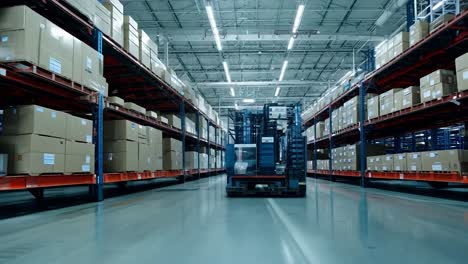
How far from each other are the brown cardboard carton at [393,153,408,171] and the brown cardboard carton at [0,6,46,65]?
7917 millimetres

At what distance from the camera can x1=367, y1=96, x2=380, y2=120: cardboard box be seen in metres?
9.55

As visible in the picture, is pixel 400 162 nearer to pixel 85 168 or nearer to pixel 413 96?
pixel 413 96

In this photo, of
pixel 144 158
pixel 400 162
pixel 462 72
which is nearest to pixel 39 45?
pixel 144 158

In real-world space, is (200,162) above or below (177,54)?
below

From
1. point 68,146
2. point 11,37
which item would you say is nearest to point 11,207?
point 68,146

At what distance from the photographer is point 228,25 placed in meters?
15.0

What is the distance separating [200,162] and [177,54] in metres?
6.20

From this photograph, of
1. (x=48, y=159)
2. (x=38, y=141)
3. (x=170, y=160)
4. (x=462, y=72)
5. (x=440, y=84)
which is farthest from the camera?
(x=170, y=160)

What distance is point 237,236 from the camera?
11.0 ft

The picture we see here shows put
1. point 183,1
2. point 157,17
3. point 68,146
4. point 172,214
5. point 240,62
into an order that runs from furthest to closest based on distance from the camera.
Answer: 1. point 240,62
2. point 157,17
3. point 183,1
4. point 68,146
5. point 172,214

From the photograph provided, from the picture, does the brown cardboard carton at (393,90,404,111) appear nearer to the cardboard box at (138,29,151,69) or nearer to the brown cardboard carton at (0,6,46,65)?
the cardboard box at (138,29,151,69)

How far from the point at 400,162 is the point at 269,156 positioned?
10.8 feet

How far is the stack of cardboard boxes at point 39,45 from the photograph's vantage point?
4.46 m

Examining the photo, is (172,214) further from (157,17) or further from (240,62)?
(240,62)
